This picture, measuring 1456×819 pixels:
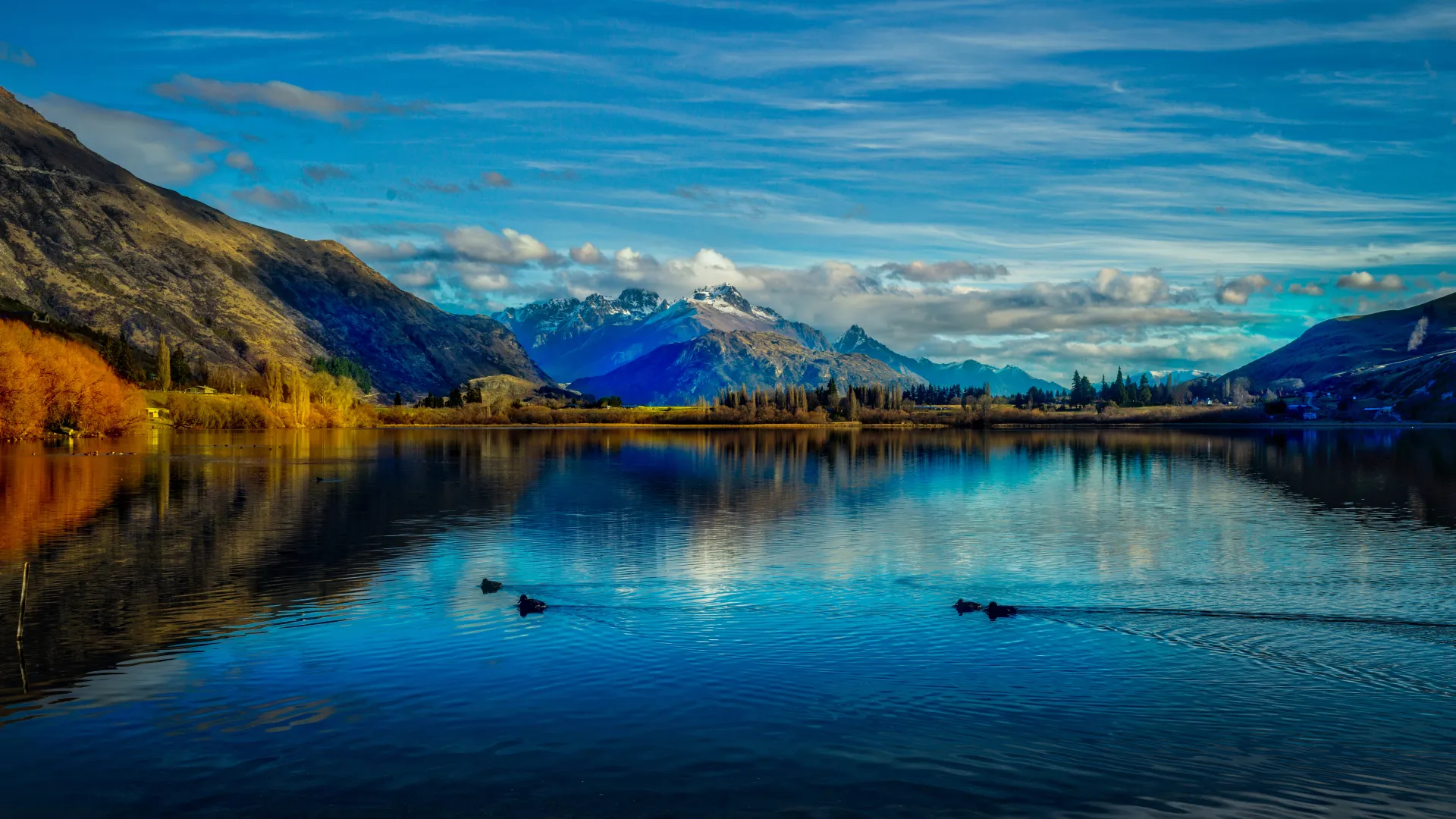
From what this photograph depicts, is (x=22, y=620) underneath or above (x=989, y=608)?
above

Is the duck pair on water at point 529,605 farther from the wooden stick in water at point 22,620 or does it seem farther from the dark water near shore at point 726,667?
the wooden stick in water at point 22,620

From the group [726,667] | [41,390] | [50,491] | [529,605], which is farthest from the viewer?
[41,390]

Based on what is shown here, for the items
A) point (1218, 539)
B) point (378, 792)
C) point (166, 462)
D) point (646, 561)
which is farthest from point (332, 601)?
point (166, 462)

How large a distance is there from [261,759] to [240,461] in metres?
125

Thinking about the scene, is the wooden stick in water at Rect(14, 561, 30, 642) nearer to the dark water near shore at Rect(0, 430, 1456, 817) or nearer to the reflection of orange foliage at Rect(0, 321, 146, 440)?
the dark water near shore at Rect(0, 430, 1456, 817)

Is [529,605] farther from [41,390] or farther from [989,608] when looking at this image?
[41,390]

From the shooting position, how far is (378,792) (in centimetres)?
2197

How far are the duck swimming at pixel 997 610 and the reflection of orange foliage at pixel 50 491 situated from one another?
52514 millimetres

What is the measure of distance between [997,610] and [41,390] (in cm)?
19636

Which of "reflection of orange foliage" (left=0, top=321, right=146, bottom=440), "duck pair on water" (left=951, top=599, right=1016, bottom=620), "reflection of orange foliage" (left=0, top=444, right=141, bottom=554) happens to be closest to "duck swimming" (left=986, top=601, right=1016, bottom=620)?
"duck pair on water" (left=951, top=599, right=1016, bottom=620)

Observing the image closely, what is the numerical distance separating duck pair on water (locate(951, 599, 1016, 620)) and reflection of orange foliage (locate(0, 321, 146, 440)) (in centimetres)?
18451

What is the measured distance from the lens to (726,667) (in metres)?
32.3

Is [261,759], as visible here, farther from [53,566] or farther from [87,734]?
[53,566]

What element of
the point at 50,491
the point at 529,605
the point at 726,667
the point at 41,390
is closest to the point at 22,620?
the point at 529,605
